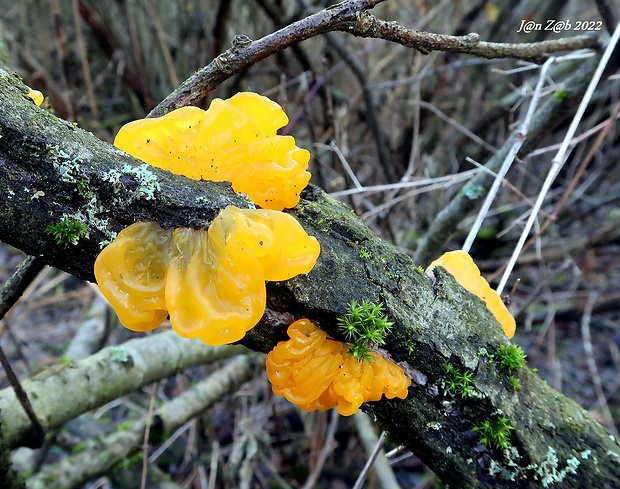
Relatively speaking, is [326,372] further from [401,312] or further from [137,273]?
[137,273]

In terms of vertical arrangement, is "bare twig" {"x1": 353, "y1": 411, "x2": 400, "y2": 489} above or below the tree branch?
below

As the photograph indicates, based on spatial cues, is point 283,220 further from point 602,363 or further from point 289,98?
point 602,363

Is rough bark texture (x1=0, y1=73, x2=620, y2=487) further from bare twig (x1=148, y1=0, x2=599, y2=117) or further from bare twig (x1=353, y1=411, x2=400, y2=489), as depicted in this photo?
bare twig (x1=353, y1=411, x2=400, y2=489)

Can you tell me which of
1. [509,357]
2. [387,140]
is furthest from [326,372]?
[387,140]

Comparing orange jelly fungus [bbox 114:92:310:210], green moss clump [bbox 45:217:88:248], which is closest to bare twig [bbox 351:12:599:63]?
orange jelly fungus [bbox 114:92:310:210]

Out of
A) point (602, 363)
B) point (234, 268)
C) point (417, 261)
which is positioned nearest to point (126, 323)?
point (234, 268)
